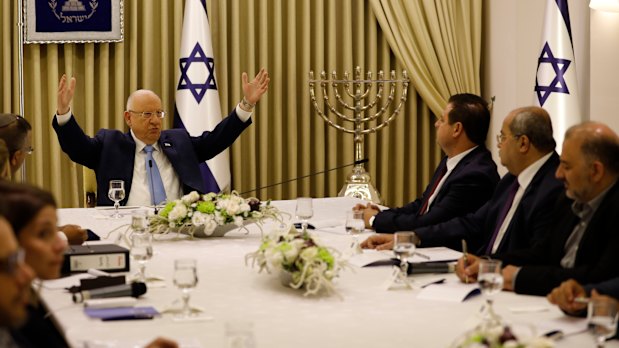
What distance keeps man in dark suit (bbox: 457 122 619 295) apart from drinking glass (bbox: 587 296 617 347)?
813mm

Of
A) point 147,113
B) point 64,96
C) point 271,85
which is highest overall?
point 271,85

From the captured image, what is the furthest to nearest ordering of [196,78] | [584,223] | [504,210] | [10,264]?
[196,78] < [504,210] < [584,223] < [10,264]

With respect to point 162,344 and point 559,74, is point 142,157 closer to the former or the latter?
point 559,74

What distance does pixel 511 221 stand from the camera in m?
4.31

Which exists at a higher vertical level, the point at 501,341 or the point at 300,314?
the point at 501,341

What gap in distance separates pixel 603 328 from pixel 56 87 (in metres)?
6.38

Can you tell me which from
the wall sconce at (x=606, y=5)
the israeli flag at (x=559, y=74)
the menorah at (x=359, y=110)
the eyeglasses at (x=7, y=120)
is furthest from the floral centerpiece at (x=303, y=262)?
the menorah at (x=359, y=110)

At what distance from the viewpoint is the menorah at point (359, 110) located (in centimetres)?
815

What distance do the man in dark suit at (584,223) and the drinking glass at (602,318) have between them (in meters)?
0.81

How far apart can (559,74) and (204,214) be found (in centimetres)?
372

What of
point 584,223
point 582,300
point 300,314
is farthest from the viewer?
point 584,223

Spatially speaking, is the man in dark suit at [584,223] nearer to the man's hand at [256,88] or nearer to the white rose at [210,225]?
the white rose at [210,225]

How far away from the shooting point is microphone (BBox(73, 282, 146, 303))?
334 centimetres

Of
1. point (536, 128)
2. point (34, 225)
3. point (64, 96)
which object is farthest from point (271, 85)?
point (34, 225)
